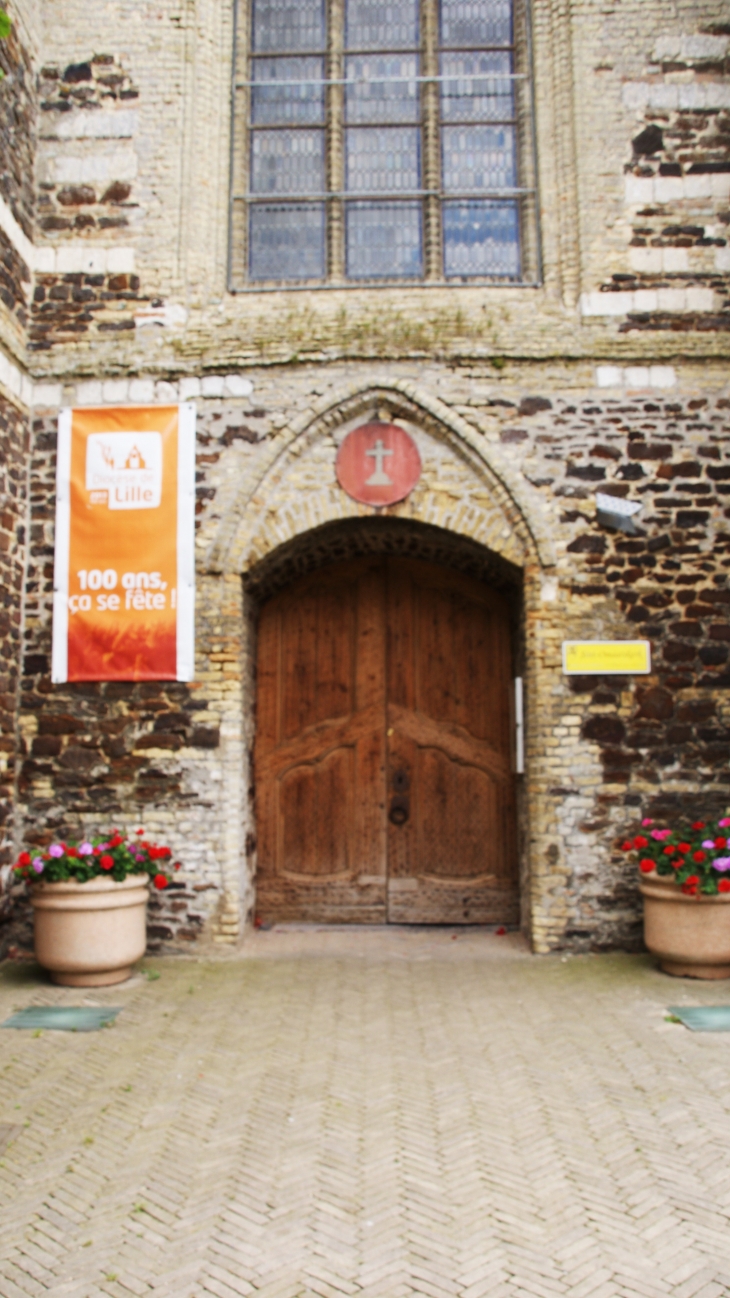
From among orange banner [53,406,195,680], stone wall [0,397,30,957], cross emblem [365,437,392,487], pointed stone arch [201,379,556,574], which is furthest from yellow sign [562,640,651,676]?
stone wall [0,397,30,957]

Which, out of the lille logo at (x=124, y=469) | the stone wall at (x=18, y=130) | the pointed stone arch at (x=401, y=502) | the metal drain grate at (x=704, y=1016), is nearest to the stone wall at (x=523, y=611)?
the pointed stone arch at (x=401, y=502)

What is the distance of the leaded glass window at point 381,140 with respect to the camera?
25.0 feet

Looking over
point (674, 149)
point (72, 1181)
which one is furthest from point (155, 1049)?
point (674, 149)

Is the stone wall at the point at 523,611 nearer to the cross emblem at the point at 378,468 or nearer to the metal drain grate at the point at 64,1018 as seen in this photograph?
the cross emblem at the point at 378,468

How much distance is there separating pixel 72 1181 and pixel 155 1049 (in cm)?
139

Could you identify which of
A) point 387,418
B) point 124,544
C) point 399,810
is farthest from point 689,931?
point 124,544

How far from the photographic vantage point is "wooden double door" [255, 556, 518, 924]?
7.62 meters

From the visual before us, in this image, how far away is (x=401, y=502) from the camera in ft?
22.9

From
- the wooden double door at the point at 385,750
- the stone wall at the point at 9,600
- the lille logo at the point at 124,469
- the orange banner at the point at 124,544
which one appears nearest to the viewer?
the stone wall at the point at 9,600

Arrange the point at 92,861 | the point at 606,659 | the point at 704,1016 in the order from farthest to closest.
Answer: the point at 606,659, the point at 92,861, the point at 704,1016

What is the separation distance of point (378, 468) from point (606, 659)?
7.30ft

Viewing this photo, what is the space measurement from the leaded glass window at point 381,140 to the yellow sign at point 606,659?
317cm

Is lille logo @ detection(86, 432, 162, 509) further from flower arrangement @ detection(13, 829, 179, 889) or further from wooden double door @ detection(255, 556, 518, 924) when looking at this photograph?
flower arrangement @ detection(13, 829, 179, 889)

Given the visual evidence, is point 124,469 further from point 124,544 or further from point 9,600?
point 9,600
